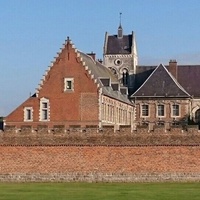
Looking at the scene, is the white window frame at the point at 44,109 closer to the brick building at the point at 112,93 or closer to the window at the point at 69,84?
the brick building at the point at 112,93

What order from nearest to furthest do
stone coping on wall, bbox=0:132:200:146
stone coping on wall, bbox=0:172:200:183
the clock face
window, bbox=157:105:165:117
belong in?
stone coping on wall, bbox=0:172:200:183
stone coping on wall, bbox=0:132:200:146
window, bbox=157:105:165:117
the clock face

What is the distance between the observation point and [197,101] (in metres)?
65.2

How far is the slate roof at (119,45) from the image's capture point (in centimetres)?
7169

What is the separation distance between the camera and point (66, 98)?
50562 millimetres

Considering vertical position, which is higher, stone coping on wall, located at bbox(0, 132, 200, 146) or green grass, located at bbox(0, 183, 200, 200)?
stone coping on wall, located at bbox(0, 132, 200, 146)

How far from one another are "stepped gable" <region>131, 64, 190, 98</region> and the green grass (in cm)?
3166

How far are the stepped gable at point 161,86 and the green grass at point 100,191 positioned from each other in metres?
31.7

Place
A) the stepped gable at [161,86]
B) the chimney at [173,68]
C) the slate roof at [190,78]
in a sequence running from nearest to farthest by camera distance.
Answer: the stepped gable at [161,86]
the slate roof at [190,78]
the chimney at [173,68]

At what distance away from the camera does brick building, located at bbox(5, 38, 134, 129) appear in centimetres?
4988

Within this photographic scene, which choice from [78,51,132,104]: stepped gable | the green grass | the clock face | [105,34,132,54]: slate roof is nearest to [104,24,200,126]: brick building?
the clock face

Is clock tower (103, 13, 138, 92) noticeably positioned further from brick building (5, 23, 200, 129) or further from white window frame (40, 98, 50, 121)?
white window frame (40, 98, 50, 121)

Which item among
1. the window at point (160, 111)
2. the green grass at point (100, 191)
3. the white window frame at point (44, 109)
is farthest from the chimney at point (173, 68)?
the green grass at point (100, 191)

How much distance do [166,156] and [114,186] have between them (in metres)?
4.14

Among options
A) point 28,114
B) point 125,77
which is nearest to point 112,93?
point 28,114
